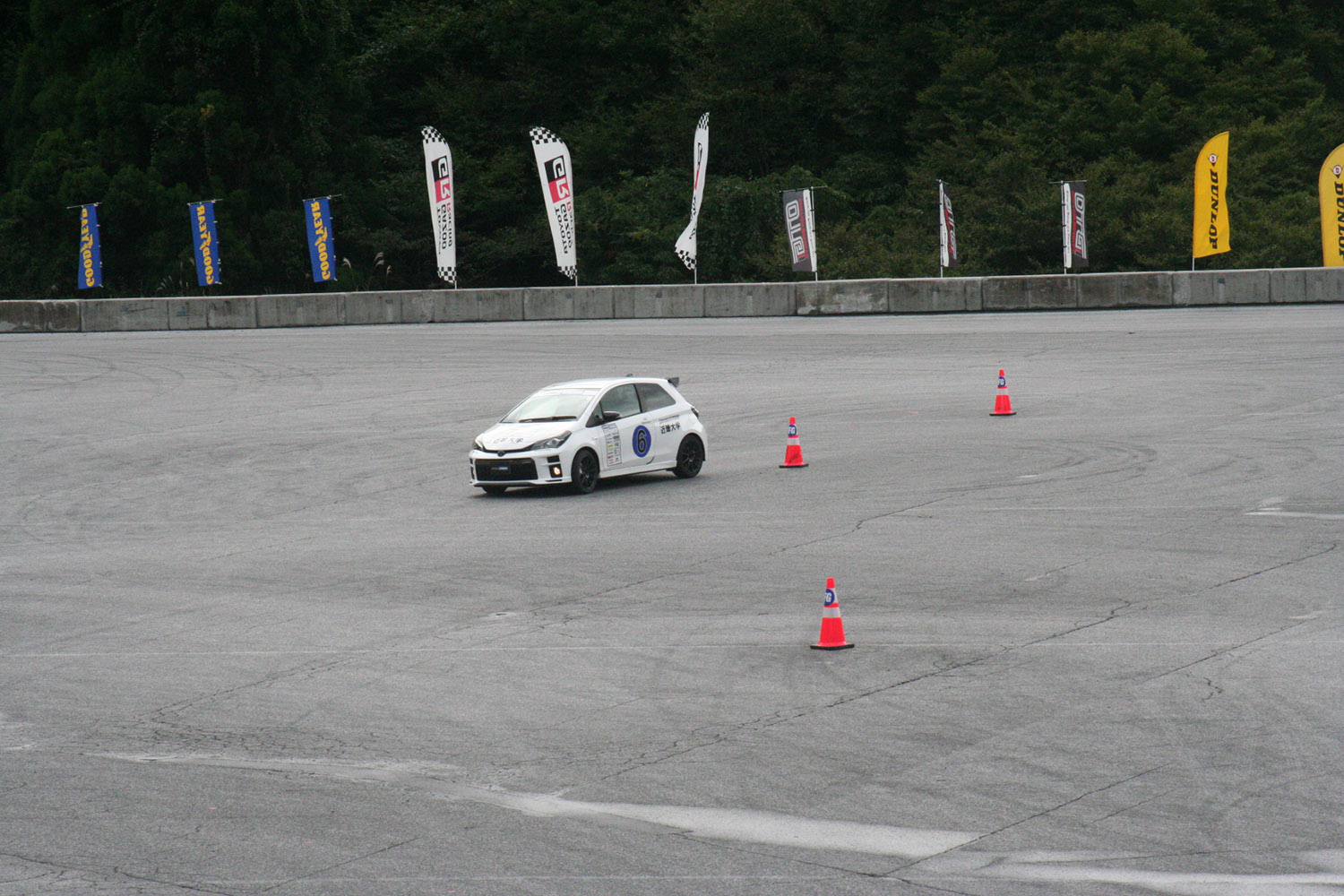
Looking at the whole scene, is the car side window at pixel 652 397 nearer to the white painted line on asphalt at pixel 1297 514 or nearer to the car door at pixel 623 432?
the car door at pixel 623 432

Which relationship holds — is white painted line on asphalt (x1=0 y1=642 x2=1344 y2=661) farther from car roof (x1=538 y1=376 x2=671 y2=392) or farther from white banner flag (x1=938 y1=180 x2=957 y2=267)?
white banner flag (x1=938 y1=180 x2=957 y2=267)

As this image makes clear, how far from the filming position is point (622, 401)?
1955cm

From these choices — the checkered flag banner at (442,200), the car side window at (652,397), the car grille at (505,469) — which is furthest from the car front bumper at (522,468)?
the checkered flag banner at (442,200)

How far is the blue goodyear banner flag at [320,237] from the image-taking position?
48406 millimetres

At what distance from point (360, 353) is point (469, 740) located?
27752 mm

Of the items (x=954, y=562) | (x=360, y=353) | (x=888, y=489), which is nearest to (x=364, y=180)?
(x=360, y=353)

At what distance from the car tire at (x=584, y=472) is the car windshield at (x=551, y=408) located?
0.50 m

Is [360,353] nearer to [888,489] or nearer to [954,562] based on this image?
[888,489]

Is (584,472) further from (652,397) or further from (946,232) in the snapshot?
(946,232)

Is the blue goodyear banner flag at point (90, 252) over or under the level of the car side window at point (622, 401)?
over

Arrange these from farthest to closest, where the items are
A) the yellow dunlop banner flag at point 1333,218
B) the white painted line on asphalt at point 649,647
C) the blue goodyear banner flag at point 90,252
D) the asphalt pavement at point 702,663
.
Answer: the blue goodyear banner flag at point 90,252 < the yellow dunlop banner flag at point 1333,218 < the white painted line on asphalt at point 649,647 < the asphalt pavement at point 702,663

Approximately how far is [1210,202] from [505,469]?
1198 inches

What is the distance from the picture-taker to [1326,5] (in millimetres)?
60594

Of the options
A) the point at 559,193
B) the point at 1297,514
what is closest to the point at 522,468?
the point at 1297,514
